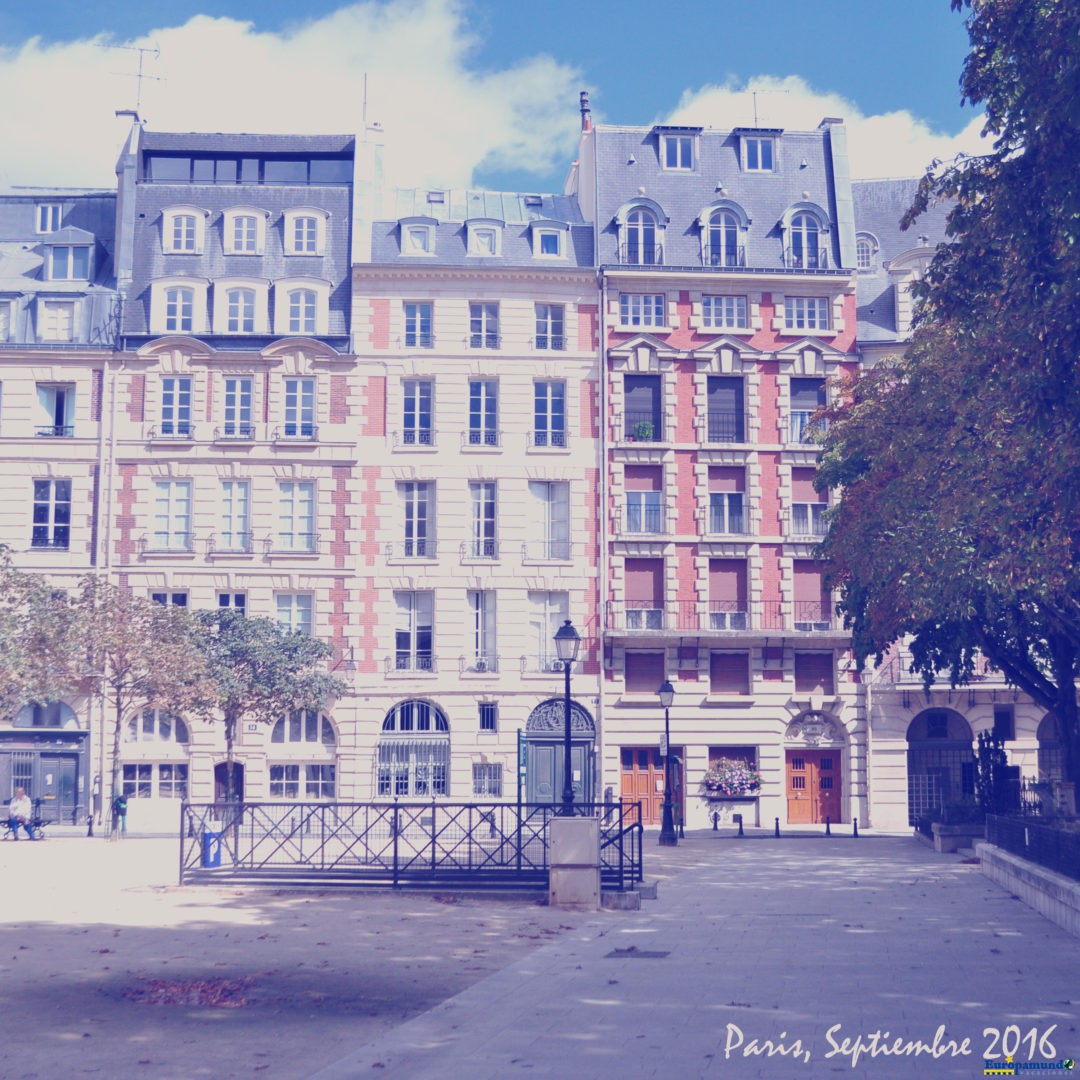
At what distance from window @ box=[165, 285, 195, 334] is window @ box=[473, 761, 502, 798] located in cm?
1629

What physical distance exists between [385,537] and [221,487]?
5226 mm

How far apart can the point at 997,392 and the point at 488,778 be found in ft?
91.8

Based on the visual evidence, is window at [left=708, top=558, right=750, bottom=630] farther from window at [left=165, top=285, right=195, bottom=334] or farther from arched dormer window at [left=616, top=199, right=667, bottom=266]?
window at [left=165, top=285, right=195, bottom=334]

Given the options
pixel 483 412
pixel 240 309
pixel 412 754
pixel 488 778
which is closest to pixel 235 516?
pixel 240 309

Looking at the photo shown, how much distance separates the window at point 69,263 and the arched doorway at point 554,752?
2019cm

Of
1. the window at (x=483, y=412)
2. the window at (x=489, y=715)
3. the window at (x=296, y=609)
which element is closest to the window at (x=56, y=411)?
the window at (x=296, y=609)

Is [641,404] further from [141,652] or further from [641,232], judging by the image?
[141,652]

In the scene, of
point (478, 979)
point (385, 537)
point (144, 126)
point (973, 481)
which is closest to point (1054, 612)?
Answer: point (973, 481)

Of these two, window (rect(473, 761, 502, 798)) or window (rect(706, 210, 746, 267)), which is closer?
window (rect(473, 761, 502, 798))

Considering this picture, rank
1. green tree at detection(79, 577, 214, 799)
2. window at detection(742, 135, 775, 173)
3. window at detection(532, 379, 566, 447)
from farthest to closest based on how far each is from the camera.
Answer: window at detection(742, 135, 775, 173), window at detection(532, 379, 566, 447), green tree at detection(79, 577, 214, 799)

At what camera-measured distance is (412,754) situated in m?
41.8

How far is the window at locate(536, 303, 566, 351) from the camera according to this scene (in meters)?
44.0

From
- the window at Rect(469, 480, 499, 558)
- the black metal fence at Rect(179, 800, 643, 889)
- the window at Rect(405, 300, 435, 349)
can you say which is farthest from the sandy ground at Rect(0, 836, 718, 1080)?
the window at Rect(405, 300, 435, 349)

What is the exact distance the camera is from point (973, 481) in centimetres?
1950
